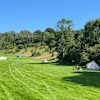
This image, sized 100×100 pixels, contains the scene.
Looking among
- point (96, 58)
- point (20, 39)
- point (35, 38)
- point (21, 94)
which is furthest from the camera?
point (20, 39)

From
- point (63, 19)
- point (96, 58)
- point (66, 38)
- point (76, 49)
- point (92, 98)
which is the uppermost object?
point (63, 19)

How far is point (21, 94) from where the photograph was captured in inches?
373

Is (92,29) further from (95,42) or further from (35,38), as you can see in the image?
(35,38)

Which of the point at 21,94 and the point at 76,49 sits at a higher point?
the point at 76,49

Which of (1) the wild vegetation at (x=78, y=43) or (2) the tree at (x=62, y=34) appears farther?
(2) the tree at (x=62, y=34)

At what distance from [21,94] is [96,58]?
77.8 ft

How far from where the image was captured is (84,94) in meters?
9.58

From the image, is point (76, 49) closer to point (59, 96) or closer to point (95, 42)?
point (95, 42)

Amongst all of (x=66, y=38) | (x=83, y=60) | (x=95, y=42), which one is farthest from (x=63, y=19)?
(x=83, y=60)

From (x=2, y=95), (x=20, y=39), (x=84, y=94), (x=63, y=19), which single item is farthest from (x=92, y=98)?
(x=20, y=39)

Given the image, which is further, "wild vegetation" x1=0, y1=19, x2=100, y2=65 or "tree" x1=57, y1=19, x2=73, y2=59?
"tree" x1=57, y1=19, x2=73, y2=59

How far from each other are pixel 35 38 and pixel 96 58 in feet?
293

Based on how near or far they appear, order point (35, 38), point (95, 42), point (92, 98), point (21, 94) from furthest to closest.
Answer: point (35, 38)
point (95, 42)
point (21, 94)
point (92, 98)

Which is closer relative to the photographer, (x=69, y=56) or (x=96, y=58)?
(x=96, y=58)
